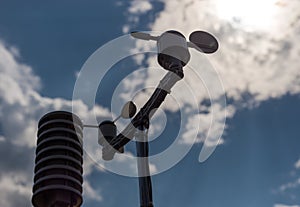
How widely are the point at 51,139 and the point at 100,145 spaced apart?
3100 millimetres

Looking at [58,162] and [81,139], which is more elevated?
[81,139]

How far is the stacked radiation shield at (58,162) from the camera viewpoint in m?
18.6

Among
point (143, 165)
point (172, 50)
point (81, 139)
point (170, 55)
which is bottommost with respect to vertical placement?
point (143, 165)

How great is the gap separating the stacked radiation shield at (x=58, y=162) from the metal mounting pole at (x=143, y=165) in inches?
124

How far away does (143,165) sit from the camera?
698 inches

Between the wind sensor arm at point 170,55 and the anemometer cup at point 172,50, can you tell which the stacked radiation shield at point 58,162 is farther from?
the anemometer cup at point 172,50

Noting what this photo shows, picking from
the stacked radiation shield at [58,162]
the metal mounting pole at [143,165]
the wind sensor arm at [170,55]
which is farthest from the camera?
the stacked radiation shield at [58,162]

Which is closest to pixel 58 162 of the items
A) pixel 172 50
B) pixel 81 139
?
pixel 81 139

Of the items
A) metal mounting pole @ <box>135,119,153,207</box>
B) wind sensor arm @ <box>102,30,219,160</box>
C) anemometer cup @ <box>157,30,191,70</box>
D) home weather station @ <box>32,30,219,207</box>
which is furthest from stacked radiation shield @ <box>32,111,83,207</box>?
anemometer cup @ <box>157,30,191,70</box>

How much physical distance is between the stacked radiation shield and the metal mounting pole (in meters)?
3.16

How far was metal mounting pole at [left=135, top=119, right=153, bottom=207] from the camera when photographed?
55.9 ft

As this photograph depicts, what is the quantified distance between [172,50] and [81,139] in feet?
21.8

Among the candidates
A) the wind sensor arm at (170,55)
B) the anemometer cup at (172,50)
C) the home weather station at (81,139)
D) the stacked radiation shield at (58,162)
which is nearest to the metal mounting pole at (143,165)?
the home weather station at (81,139)

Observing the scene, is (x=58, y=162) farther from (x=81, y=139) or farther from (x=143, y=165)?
(x=143, y=165)
